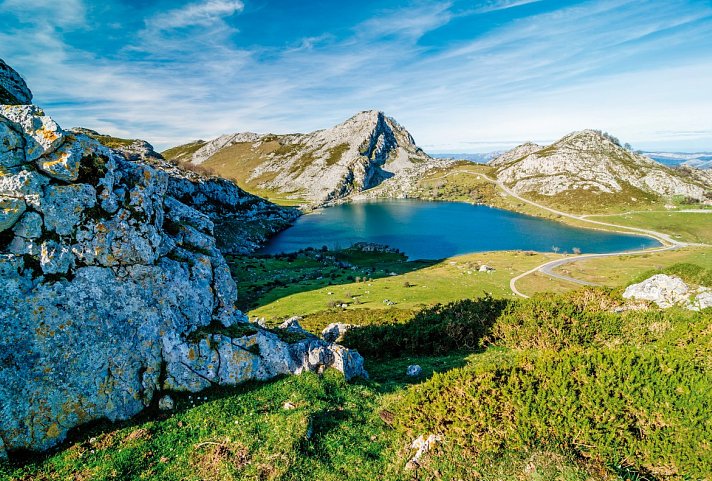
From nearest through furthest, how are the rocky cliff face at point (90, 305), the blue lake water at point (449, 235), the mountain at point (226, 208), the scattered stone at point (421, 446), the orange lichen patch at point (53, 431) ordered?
the scattered stone at point (421, 446) < the orange lichen patch at point (53, 431) < the rocky cliff face at point (90, 305) < the blue lake water at point (449, 235) < the mountain at point (226, 208)

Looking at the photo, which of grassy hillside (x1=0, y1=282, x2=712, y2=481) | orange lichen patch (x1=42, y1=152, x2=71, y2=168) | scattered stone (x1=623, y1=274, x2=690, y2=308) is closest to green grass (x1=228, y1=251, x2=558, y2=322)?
scattered stone (x1=623, y1=274, x2=690, y2=308)

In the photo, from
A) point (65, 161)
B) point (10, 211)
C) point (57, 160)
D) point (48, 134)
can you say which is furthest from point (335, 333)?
point (48, 134)

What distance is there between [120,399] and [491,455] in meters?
13.4

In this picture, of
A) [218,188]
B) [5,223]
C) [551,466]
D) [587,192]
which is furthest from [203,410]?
[587,192]

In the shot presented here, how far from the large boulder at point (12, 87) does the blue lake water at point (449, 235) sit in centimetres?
10338

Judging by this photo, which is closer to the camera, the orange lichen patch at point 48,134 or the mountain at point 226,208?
the orange lichen patch at point 48,134

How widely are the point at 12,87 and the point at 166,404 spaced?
102 feet

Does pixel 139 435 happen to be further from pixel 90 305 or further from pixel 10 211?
pixel 10 211

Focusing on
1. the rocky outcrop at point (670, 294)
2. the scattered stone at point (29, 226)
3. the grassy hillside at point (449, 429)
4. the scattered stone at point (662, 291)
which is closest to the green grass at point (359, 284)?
the scattered stone at point (662, 291)

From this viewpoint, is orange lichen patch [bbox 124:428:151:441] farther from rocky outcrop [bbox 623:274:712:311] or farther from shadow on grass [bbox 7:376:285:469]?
rocky outcrop [bbox 623:274:712:311]

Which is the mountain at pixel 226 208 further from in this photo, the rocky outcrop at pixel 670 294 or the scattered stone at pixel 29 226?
the rocky outcrop at pixel 670 294

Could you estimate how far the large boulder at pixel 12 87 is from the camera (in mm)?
25219

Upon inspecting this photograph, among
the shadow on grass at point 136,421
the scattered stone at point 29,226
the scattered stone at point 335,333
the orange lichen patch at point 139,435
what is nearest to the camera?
the shadow on grass at point 136,421

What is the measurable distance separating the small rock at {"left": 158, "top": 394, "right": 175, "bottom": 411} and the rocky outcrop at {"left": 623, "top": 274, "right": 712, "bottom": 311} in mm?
A: 33561
